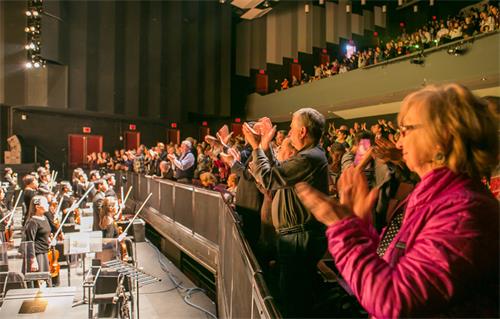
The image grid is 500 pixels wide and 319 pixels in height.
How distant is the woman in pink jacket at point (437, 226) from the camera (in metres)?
0.91

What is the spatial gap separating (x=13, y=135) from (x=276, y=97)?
11.7 m

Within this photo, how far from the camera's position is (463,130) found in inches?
40.2

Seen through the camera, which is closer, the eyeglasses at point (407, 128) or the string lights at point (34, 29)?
the eyeglasses at point (407, 128)

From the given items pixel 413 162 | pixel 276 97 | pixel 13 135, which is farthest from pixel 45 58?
pixel 413 162

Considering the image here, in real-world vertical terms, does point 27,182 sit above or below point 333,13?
below

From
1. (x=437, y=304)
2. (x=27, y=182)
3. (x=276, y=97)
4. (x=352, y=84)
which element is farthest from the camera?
(x=276, y=97)

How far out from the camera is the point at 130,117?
1983 cm

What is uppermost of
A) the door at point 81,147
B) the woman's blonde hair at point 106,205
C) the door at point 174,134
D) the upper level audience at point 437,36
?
the upper level audience at point 437,36

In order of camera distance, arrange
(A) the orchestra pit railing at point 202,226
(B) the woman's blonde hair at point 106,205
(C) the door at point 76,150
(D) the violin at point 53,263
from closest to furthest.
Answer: (A) the orchestra pit railing at point 202,226 → (D) the violin at point 53,263 → (B) the woman's blonde hair at point 106,205 → (C) the door at point 76,150

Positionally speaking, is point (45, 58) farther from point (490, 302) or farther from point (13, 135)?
point (490, 302)

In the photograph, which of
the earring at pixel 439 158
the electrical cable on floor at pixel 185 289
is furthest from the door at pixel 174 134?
the earring at pixel 439 158

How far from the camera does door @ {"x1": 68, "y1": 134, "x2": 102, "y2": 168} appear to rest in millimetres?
19391

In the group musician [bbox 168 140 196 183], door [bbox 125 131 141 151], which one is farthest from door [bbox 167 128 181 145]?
musician [bbox 168 140 196 183]

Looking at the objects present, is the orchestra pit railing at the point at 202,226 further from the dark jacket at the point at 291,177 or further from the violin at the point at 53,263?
the violin at the point at 53,263
